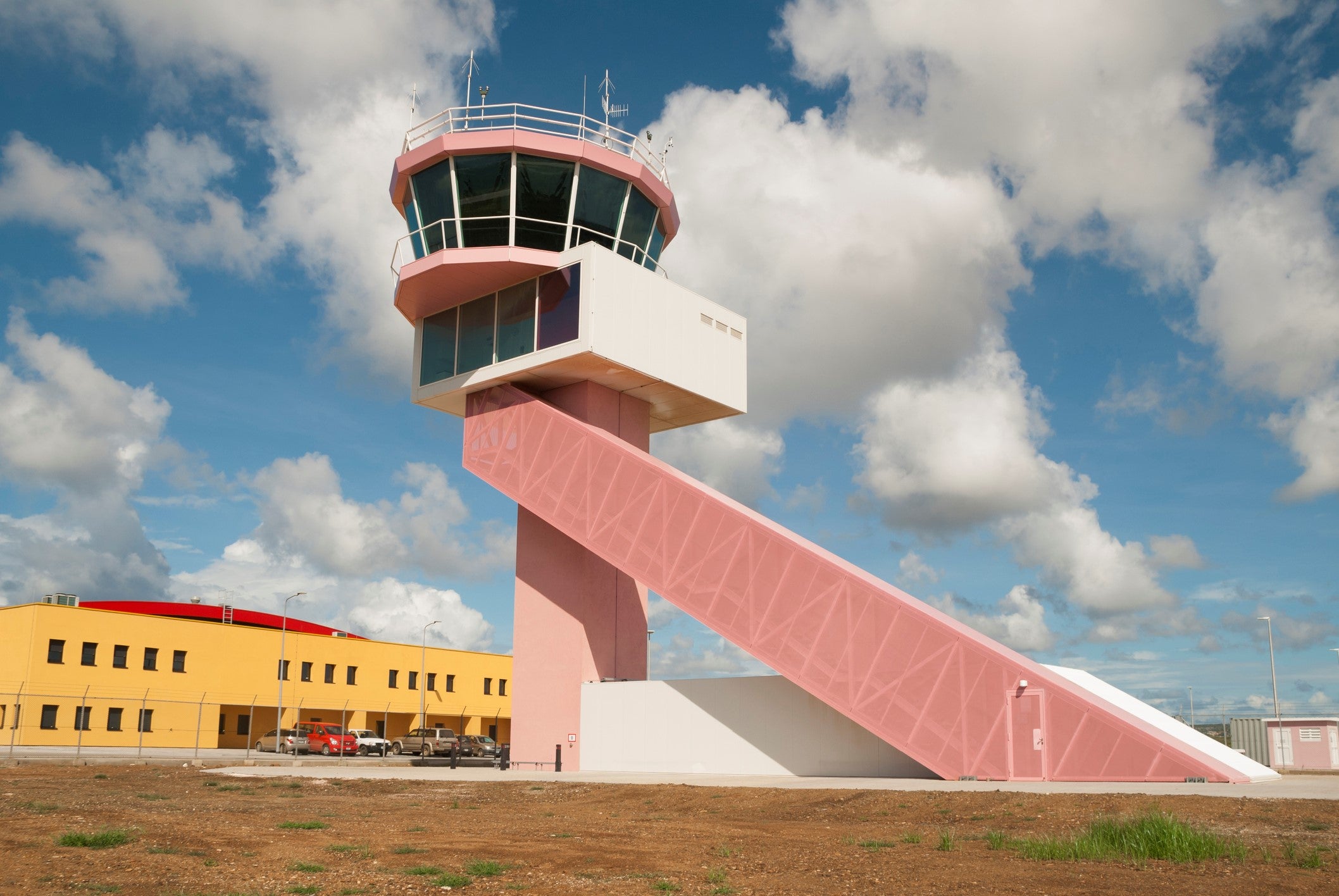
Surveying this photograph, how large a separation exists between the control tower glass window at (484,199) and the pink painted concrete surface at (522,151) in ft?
1.20

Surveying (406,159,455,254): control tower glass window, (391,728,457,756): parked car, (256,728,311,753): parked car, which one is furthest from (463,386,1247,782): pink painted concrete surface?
(256,728,311,753): parked car

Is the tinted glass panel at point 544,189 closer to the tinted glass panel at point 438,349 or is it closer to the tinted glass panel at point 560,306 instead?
the tinted glass panel at point 560,306

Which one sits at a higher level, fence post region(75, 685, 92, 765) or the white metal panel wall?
the white metal panel wall

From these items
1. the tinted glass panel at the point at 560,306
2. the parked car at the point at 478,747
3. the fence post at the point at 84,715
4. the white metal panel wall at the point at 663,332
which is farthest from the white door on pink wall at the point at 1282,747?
the fence post at the point at 84,715

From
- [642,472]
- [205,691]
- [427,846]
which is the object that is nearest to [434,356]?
[642,472]

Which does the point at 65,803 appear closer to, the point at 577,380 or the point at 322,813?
the point at 322,813

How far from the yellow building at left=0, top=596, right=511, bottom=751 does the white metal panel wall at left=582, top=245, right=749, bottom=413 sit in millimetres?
26605

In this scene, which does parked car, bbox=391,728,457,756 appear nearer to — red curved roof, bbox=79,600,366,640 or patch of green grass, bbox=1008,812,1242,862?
red curved roof, bbox=79,600,366,640

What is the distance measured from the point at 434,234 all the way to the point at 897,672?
18805mm

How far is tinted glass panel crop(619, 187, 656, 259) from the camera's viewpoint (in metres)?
31.8

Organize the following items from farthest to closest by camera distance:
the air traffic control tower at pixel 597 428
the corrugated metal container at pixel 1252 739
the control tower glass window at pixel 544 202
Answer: the corrugated metal container at pixel 1252 739 → the control tower glass window at pixel 544 202 → the air traffic control tower at pixel 597 428

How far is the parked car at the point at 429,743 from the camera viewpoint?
50.0 m

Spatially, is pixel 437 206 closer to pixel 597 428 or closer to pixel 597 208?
pixel 597 208

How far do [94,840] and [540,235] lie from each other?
873 inches
